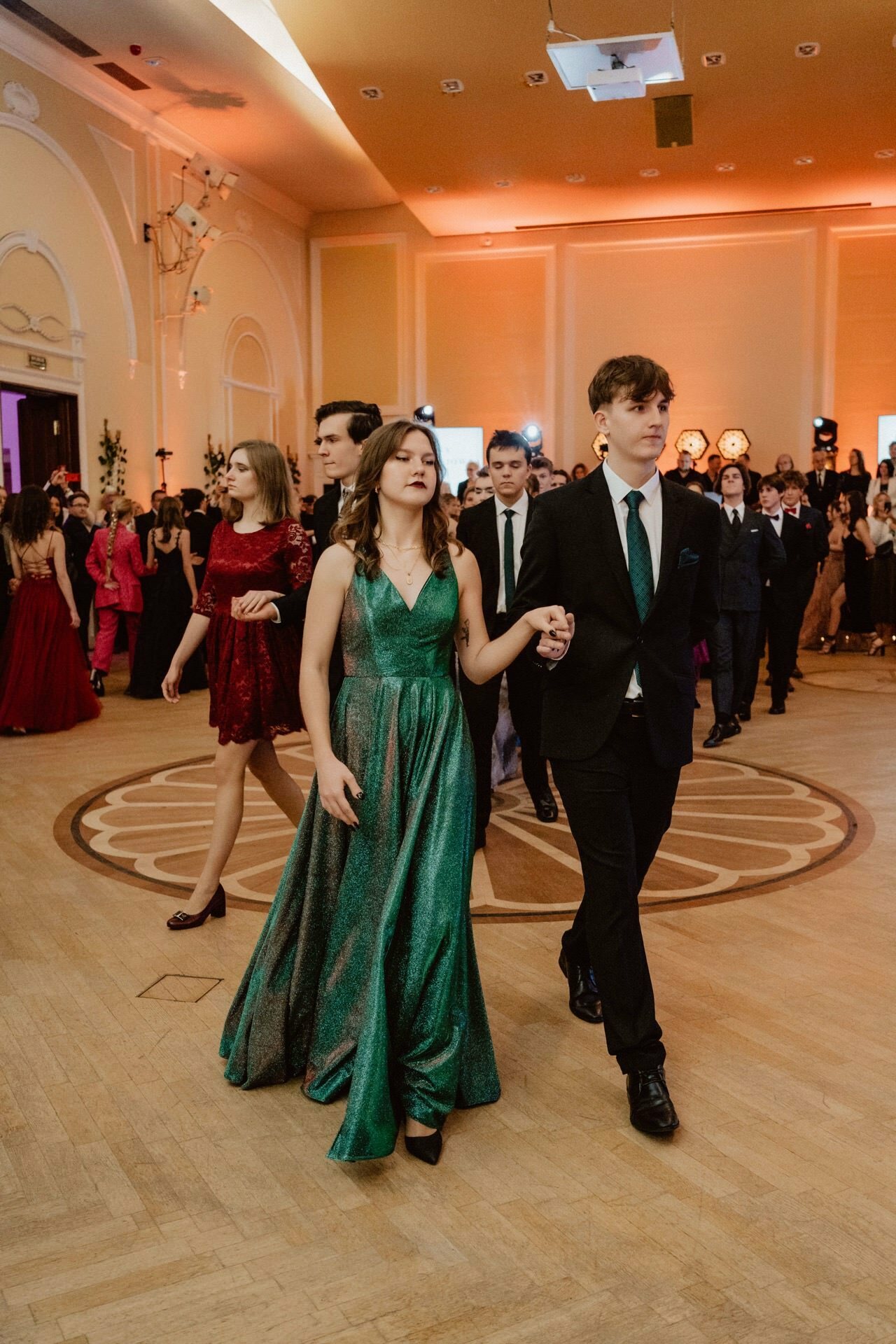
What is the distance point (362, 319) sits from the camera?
15.8 metres

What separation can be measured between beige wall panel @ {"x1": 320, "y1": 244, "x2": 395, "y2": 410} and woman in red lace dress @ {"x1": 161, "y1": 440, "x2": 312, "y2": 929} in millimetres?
12513

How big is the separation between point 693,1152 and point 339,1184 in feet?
2.32

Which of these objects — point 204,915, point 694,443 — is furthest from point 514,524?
point 694,443

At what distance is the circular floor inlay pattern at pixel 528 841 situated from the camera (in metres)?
4.00

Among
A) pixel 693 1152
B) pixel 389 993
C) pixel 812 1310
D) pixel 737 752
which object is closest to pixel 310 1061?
pixel 389 993

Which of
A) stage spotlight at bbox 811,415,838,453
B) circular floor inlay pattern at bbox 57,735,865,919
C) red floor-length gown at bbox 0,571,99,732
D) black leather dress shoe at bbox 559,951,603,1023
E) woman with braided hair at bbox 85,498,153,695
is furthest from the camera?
stage spotlight at bbox 811,415,838,453

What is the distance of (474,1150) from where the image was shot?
2334 millimetres

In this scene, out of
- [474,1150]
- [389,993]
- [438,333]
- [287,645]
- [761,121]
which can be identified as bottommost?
[474,1150]

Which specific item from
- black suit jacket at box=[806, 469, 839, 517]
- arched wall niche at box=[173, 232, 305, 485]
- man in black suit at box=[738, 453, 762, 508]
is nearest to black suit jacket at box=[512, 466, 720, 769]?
man in black suit at box=[738, 453, 762, 508]

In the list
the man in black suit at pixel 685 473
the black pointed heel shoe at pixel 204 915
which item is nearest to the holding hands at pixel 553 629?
the black pointed heel shoe at pixel 204 915

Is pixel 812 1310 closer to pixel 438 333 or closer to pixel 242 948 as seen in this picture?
pixel 242 948

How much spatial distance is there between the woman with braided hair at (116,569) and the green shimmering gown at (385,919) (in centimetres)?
658

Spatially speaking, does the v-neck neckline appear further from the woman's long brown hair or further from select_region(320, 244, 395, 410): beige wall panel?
select_region(320, 244, 395, 410): beige wall panel

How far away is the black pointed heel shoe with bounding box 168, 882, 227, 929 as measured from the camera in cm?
360
